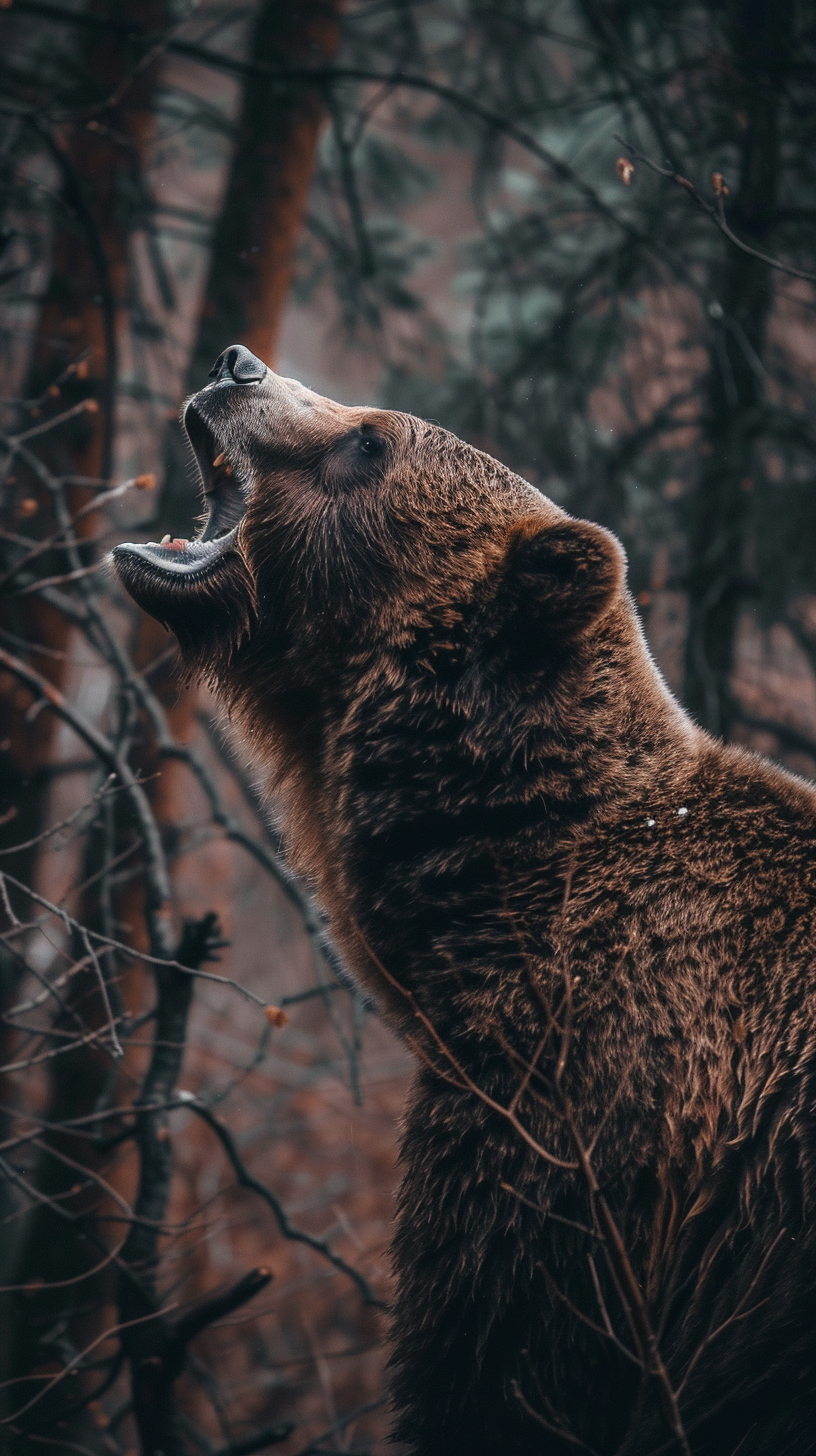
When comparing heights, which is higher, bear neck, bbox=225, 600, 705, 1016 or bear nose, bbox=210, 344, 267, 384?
bear nose, bbox=210, 344, 267, 384

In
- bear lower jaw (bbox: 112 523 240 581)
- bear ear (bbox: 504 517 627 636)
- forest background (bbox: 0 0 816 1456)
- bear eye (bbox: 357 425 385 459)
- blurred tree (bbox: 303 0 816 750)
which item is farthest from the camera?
blurred tree (bbox: 303 0 816 750)

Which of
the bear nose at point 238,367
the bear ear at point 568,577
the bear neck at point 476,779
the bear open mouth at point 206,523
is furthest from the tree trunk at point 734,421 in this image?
the bear nose at point 238,367

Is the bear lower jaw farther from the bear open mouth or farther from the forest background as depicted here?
the forest background

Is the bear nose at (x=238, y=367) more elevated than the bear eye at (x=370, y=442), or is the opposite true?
the bear nose at (x=238, y=367)

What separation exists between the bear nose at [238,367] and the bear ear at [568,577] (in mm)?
860

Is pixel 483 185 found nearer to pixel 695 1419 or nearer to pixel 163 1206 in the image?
pixel 163 1206

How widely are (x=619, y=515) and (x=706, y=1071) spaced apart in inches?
132

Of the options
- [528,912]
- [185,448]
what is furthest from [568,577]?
[185,448]

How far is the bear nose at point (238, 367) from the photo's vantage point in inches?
117

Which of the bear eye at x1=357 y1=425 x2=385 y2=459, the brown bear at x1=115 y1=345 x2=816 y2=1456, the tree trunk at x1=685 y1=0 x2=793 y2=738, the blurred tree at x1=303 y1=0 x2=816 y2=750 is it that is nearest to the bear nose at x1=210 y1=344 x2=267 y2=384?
the brown bear at x1=115 y1=345 x2=816 y2=1456

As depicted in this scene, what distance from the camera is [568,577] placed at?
267cm

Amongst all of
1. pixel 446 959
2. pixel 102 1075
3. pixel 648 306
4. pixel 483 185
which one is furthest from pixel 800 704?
pixel 446 959

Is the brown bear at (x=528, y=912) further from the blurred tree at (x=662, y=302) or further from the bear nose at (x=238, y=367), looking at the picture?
the blurred tree at (x=662, y=302)

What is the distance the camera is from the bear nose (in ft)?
9.75
